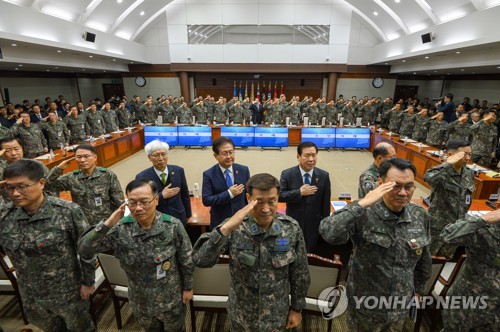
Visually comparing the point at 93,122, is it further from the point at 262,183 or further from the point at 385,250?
the point at 385,250

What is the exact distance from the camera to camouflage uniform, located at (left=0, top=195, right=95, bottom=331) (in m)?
1.78

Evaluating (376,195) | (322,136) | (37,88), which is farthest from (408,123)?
(37,88)

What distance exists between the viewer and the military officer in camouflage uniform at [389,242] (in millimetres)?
1589

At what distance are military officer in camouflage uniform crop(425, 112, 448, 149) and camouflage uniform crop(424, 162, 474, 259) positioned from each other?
4.71m

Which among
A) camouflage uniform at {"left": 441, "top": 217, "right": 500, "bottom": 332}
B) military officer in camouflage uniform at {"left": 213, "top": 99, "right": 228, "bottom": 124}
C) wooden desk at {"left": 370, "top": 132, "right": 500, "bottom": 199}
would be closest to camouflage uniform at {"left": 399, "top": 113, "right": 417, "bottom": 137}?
wooden desk at {"left": 370, "top": 132, "right": 500, "bottom": 199}

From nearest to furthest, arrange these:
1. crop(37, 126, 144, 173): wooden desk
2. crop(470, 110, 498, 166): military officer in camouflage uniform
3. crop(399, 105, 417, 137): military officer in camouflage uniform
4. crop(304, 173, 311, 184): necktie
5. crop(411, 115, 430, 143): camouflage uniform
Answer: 1. crop(304, 173, 311, 184): necktie
2. crop(470, 110, 498, 166): military officer in camouflage uniform
3. crop(37, 126, 144, 173): wooden desk
4. crop(411, 115, 430, 143): camouflage uniform
5. crop(399, 105, 417, 137): military officer in camouflage uniform

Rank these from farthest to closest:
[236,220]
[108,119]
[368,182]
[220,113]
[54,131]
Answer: [220,113] < [108,119] < [54,131] < [368,182] < [236,220]

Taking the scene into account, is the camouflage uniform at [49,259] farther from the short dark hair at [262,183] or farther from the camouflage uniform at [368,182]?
the camouflage uniform at [368,182]

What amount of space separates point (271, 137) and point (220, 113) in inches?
108

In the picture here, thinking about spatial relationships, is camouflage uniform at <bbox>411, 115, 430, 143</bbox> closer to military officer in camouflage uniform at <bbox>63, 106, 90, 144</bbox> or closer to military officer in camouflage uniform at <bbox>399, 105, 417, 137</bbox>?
military officer in camouflage uniform at <bbox>399, 105, 417, 137</bbox>

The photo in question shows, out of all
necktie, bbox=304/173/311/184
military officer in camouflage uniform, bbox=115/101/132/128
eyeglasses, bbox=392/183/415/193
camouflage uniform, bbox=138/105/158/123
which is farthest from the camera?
camouflage uniform, bbox=138/105/158/123

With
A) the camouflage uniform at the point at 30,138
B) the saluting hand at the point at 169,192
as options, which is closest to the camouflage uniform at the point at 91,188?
the saluting hand at the point at 169,192

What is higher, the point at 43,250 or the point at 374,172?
the point at 374,172

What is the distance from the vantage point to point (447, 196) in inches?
112
